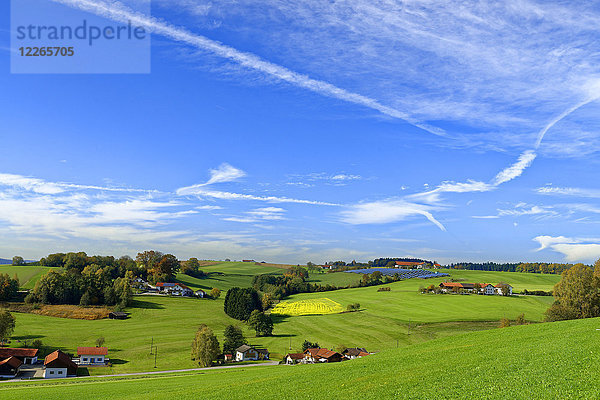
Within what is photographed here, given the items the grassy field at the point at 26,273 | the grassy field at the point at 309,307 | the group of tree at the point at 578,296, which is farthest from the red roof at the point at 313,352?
the grassy field at the point at 26,273

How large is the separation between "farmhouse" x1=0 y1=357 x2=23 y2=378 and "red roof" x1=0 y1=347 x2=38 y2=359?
3.64 m

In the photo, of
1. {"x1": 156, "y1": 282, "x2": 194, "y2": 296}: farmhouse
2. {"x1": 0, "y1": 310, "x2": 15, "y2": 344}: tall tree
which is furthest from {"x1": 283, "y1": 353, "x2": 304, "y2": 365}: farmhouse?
{"x1": 156, "y1": 282, "x2": 194, "y2": 296}: farmhouse

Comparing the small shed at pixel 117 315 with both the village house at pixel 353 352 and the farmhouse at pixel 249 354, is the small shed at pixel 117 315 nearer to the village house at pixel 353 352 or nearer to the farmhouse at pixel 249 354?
the farmhouse at pixel 249 354

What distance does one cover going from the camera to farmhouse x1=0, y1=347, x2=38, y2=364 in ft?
267

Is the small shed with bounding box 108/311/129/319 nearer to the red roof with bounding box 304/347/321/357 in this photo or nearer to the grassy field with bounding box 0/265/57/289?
the grassy field with bounding box 0/265/57/289

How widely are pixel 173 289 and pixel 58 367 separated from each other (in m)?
95.7

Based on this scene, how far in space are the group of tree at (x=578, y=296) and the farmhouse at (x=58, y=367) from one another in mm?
99253

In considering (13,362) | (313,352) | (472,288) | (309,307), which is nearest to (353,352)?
(313,352)

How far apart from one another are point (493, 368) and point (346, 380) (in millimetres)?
11260

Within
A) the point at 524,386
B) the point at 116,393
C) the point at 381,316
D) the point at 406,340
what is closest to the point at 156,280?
the point at 381,316

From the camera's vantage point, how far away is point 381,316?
125 meters

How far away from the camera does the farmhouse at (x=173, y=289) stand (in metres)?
170

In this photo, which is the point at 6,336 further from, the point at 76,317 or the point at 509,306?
the point at 509,306

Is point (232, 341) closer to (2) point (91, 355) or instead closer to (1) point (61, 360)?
(2) point (91, 355)
